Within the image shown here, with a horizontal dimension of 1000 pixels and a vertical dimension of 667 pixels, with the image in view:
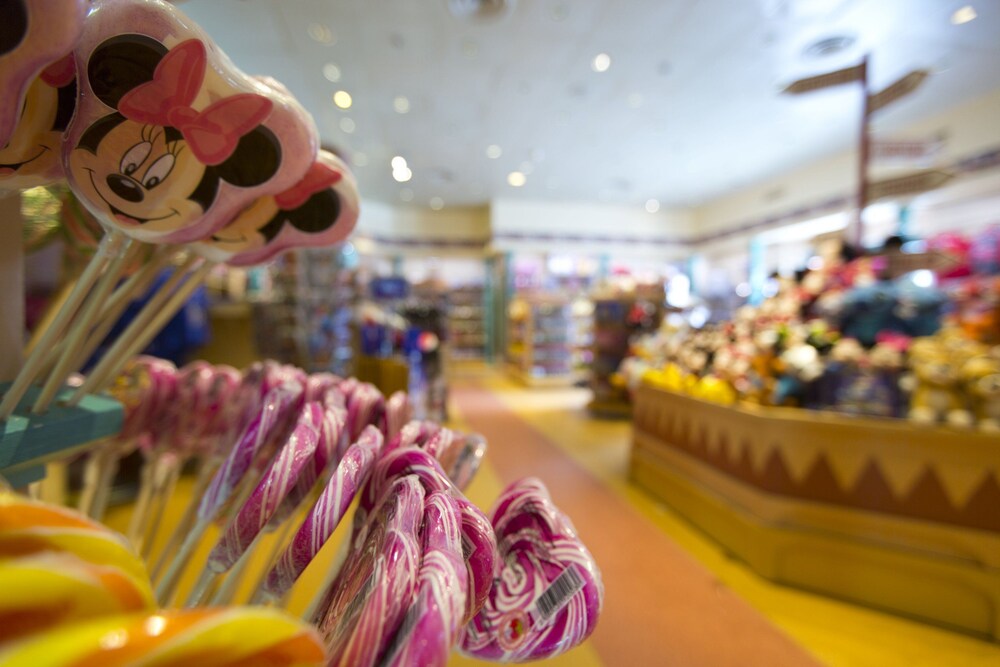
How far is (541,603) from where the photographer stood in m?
0.48

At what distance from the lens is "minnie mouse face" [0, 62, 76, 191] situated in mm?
430

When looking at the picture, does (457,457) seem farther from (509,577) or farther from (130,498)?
(130,498)

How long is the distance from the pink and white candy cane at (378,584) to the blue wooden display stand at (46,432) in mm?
428

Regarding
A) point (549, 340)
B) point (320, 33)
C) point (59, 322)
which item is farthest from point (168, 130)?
point (549, 340)

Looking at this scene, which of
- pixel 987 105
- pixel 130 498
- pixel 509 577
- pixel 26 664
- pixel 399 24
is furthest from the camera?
pixel 987 105

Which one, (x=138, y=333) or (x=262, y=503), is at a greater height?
(x=138, y=333)

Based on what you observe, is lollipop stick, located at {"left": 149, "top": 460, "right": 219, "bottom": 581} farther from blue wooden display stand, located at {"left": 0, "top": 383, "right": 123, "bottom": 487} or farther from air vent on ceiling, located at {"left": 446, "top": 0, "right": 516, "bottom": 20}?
air vent on ceiling, located at {"left": 446, "top": 0, "right": 516, "bottom": 20}

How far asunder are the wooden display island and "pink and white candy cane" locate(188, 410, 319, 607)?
1828mm

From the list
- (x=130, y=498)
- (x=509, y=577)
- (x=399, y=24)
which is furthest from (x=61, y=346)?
(x=399, y=24)

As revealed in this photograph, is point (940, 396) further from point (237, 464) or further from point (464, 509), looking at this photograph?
point (237, 464)

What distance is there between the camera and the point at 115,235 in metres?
0.53

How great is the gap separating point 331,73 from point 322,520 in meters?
4.76

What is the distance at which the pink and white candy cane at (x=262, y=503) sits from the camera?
1.46 ft

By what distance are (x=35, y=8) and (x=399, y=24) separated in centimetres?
390
